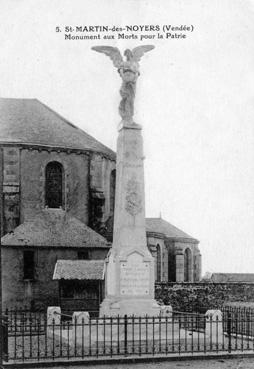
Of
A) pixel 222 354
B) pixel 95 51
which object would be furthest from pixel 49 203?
pixel 222 354

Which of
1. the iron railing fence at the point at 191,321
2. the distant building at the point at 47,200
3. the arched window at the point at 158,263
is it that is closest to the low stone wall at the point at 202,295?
the distant building at the point at 47,200

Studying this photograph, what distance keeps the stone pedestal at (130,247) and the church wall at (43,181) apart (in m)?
16.5

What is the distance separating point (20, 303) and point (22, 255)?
93.3 inches

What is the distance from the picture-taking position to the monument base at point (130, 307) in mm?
15344

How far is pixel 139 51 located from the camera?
16531mm

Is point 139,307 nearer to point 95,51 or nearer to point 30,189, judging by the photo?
point 95,51

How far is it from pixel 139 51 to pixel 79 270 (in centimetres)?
1157

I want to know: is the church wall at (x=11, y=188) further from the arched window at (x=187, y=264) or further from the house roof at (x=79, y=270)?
the arched window at (x=187, y=264)

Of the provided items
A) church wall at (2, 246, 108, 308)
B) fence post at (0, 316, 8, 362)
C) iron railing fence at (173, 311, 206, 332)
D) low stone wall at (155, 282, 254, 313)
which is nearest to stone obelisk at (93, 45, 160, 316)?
iron railing fence at (173, 311, 206, 332)

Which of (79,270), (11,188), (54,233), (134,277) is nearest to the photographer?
(134,277)

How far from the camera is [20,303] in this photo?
28.1 metres

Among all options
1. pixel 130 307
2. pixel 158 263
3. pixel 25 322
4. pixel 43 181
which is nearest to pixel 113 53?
pixel 130 307

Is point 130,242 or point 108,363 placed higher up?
point 130,242

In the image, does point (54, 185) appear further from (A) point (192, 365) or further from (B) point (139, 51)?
(A) point (192, 365)
